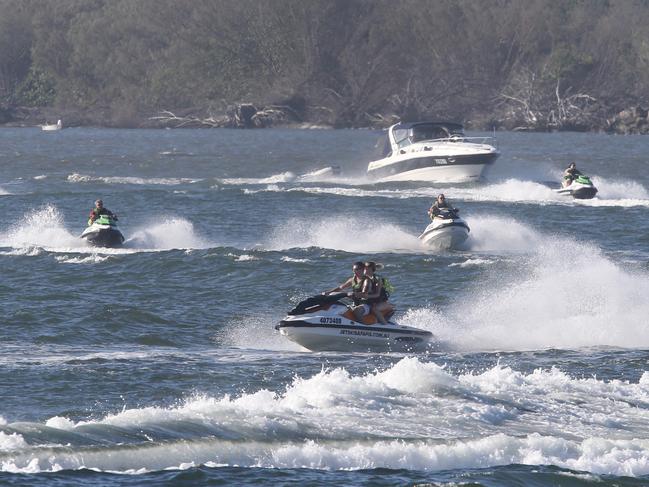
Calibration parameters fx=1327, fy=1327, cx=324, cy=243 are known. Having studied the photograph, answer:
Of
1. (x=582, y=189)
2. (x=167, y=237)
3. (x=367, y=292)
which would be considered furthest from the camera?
(x=582, y=189)

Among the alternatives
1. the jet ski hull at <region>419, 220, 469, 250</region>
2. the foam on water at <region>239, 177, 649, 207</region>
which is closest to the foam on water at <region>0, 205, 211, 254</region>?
the jet ski hull at <region>419, 220, 469, 250</region>

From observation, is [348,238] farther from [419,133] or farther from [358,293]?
[419,133]

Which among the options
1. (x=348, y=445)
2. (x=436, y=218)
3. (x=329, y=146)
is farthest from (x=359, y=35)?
(x=348, y=445)

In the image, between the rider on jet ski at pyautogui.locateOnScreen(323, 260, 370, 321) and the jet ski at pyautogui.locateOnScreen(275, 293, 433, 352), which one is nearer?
the jet ski at pyautogui.locateOnScreen(275, 293, 433, 352)

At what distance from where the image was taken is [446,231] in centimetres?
3472

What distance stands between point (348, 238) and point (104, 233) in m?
6.91

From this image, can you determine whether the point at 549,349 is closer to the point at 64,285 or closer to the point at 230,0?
the point at 64,285

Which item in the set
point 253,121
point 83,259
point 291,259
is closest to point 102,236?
point 83,259

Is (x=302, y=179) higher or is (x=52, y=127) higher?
(x=52, y=127)

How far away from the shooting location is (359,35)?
140m

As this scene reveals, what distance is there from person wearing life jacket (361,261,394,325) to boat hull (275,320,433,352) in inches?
10.3

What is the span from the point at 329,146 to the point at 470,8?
173ft

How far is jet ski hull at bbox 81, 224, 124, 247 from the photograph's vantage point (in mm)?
35188

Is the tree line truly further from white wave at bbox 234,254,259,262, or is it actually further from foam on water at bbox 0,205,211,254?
white wave at bbox 234,254,259,262
